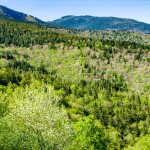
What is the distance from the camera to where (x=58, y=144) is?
55.6 metres

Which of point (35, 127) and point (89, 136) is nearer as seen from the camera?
point (35, 127)

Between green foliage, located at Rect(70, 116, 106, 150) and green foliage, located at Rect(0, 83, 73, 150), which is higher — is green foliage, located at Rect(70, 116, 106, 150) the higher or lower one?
the lower one

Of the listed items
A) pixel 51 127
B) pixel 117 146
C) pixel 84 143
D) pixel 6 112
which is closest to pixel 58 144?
pixel 51 127

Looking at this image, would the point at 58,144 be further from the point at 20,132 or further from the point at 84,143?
the point at 84,143

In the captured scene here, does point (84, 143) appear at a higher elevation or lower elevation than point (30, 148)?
lower

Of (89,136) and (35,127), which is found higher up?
(35,127)

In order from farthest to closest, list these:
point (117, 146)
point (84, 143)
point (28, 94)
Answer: point (117, 146) → point (84, 143) → point (28, 94)

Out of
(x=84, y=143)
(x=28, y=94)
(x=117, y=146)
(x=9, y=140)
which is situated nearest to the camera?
(x=9, y=140)

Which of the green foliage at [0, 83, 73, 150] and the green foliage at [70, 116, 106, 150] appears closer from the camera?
the green foliage at [0, 83, 73, 150]

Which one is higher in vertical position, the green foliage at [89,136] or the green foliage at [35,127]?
the green foliage at [35,127]

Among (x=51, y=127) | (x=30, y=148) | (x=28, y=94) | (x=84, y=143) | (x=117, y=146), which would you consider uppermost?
(x=28, y=94)

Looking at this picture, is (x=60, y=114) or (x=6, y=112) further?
(x=6, y=112)

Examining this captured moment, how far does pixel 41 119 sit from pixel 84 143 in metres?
28.1

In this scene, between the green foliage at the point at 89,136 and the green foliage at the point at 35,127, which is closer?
the green foliage at the point at 35,127
